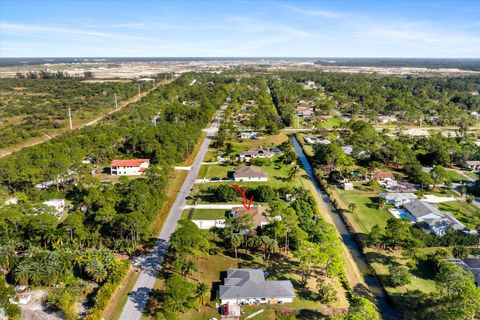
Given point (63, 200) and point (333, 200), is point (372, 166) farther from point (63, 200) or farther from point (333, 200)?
point (63, 200)

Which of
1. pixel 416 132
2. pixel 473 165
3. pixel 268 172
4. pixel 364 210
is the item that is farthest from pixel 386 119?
pixel 364 210

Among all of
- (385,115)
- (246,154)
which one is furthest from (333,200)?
(385,115)

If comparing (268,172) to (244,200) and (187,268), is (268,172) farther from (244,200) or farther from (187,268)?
(187,268)

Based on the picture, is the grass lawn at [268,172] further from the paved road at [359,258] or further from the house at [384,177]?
the house at [384,177]

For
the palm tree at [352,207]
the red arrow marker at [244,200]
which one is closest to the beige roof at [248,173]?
the red arrow marker at [244,200]

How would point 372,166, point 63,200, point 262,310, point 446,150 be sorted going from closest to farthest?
point 262,310 → point 63,200 → point 372,166 → point 446,150

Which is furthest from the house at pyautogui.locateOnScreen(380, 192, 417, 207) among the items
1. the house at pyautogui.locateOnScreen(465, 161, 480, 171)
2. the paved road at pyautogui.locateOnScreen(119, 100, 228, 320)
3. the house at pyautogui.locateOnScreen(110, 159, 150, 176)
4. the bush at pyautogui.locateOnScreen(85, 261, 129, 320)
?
the house at pyautogui.locateOnScreen(110, 159, 150, 176)
